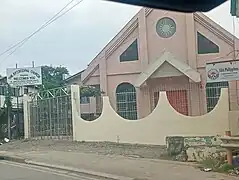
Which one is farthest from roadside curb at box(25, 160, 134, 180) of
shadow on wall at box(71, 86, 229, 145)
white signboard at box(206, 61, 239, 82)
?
white signboard at box(206, 61, 239, 82)

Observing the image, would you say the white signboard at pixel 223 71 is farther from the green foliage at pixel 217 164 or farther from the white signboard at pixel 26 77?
the white signboard at pixel 26 77

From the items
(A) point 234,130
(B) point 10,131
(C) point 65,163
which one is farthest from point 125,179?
(B) point 10,131

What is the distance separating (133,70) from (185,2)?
22.8 metres

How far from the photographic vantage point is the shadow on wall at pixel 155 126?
756 inches

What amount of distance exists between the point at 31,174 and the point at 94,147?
259 inches

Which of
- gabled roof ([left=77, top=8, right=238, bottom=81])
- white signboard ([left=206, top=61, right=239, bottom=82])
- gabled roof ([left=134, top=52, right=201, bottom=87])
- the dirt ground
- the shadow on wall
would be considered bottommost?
the dirt ground

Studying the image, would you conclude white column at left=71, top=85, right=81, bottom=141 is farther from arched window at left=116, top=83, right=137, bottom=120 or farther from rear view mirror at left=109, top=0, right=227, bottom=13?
rear view mirror at left=109, top=0, right=227, bottom=13

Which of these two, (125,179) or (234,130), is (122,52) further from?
(125,179)

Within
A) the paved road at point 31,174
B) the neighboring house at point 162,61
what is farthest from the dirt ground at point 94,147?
the neighboring house at point 162,61

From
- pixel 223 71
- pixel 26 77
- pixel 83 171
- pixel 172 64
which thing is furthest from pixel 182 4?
pixel 26 77

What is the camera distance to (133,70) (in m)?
29.2

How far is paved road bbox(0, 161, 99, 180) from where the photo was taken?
46.9ft

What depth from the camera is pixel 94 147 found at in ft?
71.1

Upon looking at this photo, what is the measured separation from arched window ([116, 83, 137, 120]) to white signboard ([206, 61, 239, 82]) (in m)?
9.35
